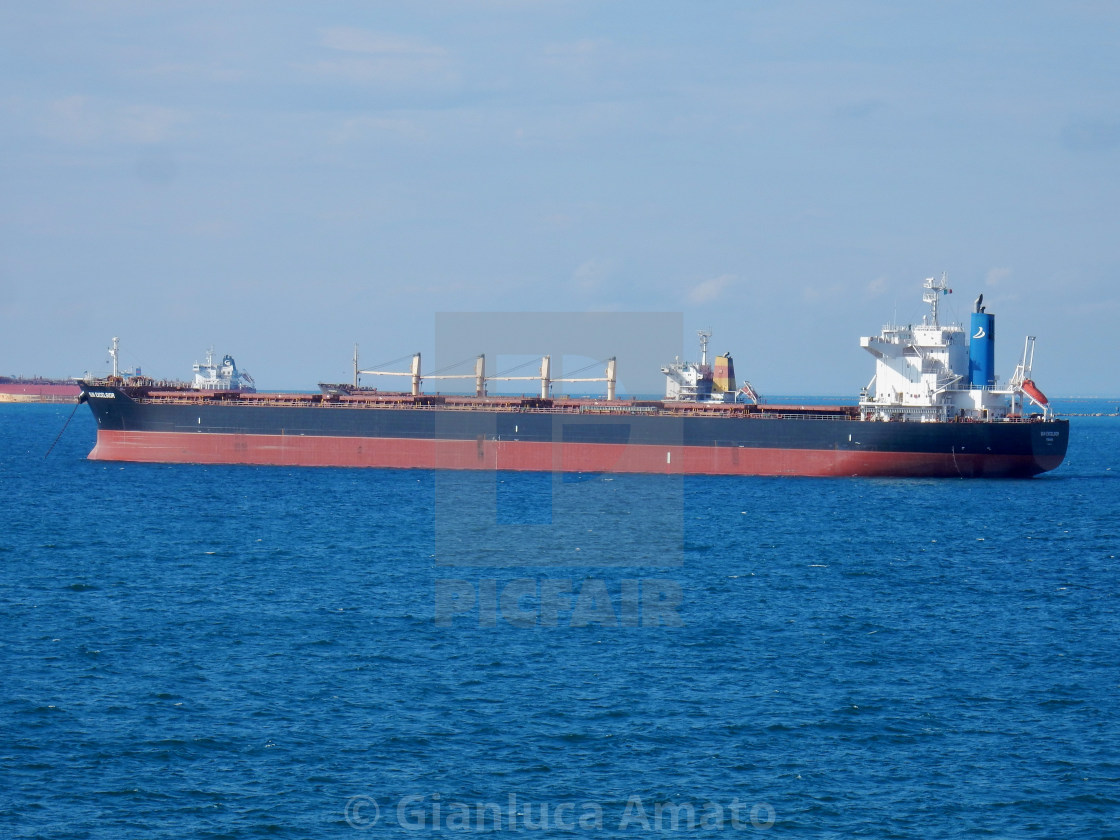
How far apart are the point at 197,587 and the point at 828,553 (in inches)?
827

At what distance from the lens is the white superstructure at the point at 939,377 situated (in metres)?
56.7

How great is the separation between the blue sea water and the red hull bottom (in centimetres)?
1072

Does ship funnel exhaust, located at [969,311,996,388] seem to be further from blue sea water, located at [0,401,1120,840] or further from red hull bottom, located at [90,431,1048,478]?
blue sea water, located at [0,401,1120,840]

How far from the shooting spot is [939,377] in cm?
5759

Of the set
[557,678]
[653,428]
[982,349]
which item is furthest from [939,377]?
[557,678]

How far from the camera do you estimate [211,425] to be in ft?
210

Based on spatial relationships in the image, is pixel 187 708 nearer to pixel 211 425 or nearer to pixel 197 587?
pixel 197 587

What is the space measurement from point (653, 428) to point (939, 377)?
49.4 ft

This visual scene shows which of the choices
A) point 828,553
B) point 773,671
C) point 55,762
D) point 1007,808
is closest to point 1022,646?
point 773,671

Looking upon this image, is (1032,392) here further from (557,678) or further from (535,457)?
(557,678)

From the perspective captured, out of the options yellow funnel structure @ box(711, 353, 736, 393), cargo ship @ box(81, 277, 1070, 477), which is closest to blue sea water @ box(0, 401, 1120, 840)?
cargo ship @ box(81, 277, 1070, 477)

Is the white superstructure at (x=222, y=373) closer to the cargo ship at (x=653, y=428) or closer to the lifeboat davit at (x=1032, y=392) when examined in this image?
the cargo ship at (x=653, y=428)

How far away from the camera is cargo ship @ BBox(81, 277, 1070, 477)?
2195 inches

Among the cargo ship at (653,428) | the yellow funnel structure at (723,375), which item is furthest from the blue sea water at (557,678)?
the yellow funnel structure at (723,375)
